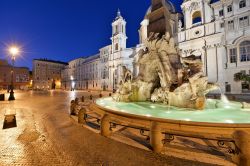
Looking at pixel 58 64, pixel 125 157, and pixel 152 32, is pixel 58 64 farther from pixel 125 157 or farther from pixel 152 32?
pixel 125 157

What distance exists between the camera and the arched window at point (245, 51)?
Answer: 26278 mm

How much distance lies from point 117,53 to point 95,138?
163 feet

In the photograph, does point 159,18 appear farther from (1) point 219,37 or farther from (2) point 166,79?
(1) point 219,37

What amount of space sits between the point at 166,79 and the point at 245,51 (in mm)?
25438

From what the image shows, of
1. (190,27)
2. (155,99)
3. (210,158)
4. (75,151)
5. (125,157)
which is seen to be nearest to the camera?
(210,158)

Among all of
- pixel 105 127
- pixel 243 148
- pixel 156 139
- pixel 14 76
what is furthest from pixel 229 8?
pixel 14 76

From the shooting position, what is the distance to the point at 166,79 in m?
10.5

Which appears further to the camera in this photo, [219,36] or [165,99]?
[219,36]

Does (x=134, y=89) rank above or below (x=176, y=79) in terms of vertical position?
below

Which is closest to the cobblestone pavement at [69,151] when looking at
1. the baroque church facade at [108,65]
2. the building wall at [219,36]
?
the building wall at [219,36]

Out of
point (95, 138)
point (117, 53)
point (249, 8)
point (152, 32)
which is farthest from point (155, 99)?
point (117, 53)

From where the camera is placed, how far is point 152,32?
41.5 ft

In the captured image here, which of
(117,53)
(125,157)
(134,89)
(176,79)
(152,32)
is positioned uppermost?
(117,53)

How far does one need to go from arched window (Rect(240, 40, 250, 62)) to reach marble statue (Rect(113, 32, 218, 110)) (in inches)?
923
